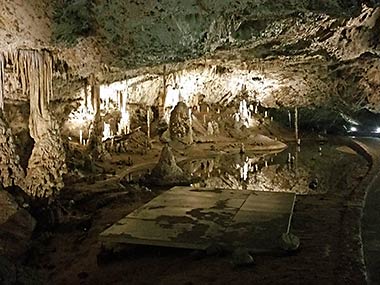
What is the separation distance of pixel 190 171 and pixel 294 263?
7304 mm

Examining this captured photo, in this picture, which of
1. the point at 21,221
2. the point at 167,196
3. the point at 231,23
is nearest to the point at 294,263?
the point at 167,196

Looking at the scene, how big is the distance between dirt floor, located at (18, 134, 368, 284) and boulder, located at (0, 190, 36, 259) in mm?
194

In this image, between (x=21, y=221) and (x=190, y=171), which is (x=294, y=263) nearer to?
(x=21, y=221)

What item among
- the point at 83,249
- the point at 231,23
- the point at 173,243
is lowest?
the point at 83,249

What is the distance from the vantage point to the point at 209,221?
654cm

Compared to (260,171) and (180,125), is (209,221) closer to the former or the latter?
(260,171)

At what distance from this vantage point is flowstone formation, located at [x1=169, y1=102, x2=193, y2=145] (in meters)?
17.5

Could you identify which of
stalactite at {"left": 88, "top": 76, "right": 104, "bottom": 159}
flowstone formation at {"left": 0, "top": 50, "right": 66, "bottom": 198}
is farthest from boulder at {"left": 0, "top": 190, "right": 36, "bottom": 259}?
stalactite at {"left": 88, "top": 76, "right": 104, "bottom": 159}

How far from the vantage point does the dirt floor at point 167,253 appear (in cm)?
521

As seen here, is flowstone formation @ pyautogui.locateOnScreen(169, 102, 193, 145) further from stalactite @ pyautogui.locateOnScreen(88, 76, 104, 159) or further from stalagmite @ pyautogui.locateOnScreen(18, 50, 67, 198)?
stalagmite @ pyautogui.locateOnScreen(18, 50, 67, 198)

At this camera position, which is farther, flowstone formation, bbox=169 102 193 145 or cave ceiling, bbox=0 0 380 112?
flowstone formation, bbox=169 102 193 145

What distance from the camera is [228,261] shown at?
5.54 meters

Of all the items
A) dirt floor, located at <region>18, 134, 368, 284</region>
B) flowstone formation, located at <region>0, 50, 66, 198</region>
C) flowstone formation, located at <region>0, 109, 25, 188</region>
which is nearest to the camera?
dirt floor, located at <region>18, 134, 368, 284</region>

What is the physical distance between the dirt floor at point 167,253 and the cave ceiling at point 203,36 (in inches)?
120
